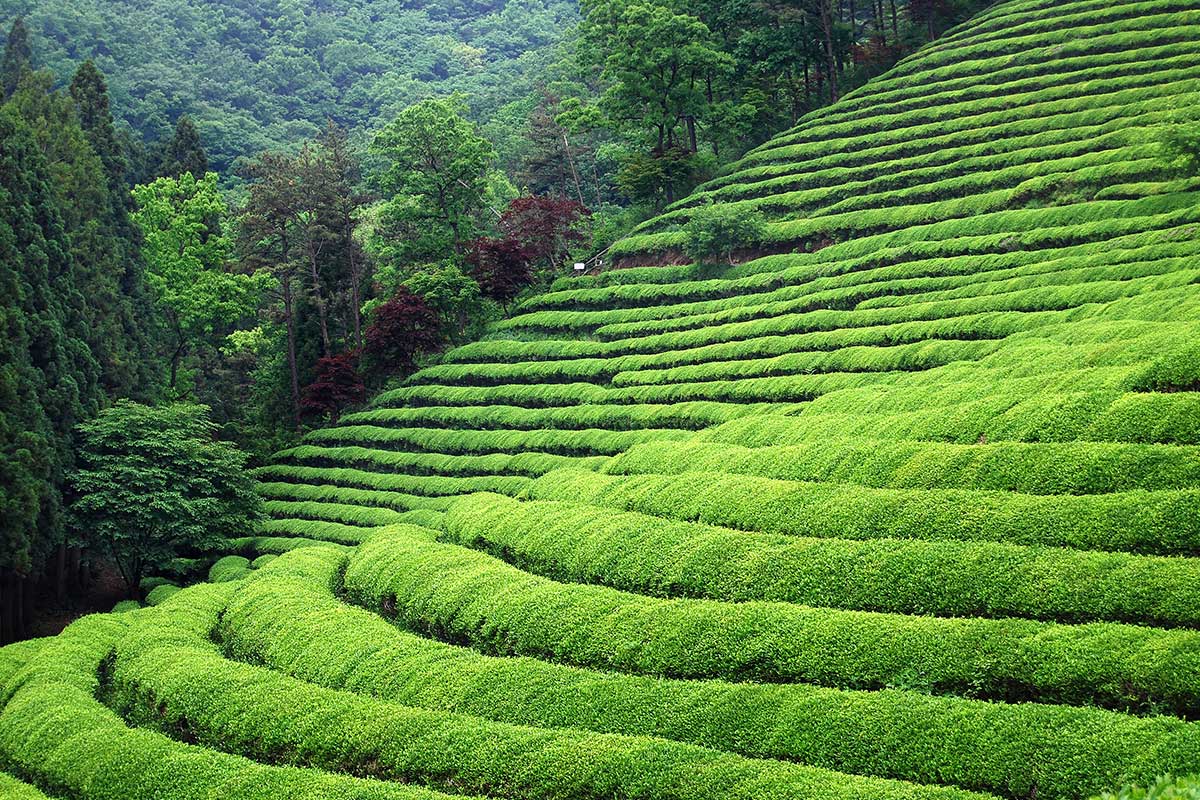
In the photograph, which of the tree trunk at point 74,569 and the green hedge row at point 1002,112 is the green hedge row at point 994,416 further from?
the tree trunk at point 74,569

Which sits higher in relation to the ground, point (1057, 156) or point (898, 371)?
point (1057, 156)

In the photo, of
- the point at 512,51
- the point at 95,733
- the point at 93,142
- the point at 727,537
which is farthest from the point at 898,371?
the point at 512,51

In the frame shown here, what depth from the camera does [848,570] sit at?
18859 millimetres

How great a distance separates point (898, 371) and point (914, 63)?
33.4 meters

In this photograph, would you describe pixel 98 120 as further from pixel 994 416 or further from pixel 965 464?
pixel 965 464

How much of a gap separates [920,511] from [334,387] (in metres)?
36.3

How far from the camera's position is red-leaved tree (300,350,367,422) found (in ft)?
166

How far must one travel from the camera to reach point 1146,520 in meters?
16.9

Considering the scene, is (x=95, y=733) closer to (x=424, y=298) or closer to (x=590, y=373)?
(x=590, y=373)

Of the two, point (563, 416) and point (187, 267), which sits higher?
point (187, 267)

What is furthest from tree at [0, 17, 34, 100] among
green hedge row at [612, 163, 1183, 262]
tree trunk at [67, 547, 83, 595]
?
green hedge row at [612, 163, 1183, 262]

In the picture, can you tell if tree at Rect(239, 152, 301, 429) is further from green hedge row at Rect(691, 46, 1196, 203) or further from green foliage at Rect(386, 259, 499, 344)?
green hedge row at Rect(691, 46, 1196, 203)

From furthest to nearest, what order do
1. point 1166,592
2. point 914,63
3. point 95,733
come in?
point 914,63 < point 95,733 < point 1166,592

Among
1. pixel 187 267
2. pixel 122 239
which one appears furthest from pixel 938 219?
pixel 187 267
